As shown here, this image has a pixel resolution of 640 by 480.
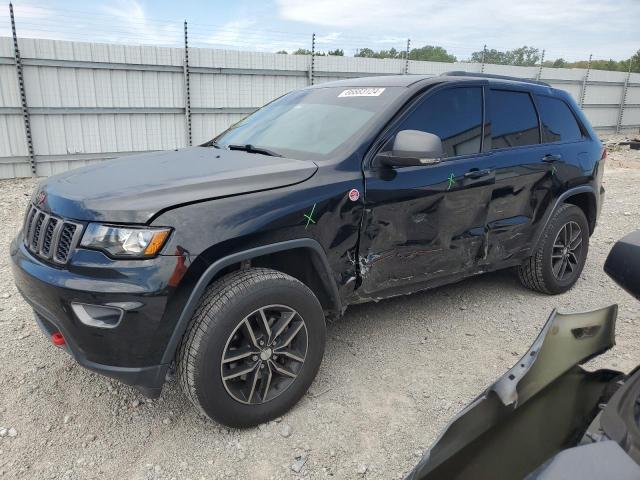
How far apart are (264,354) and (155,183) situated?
1.02 meters

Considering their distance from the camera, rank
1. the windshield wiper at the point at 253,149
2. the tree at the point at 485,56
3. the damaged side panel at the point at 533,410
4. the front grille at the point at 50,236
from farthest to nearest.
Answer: the tree at the point at 485,56, the windshield wiper at the point at 253,149, the front grille at the point at 50,236, the damaged side panel at the point at 533,410

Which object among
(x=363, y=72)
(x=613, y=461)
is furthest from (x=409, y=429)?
(x=363, y=72)

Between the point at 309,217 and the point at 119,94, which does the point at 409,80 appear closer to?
the point at 309,217

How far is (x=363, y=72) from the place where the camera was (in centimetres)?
1365

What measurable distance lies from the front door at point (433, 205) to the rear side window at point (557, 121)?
856 mm

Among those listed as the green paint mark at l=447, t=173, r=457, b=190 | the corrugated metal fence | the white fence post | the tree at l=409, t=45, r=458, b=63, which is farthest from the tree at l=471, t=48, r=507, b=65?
the green paint mark at l=447, t=173, r=457, b=190

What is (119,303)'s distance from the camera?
2.20m

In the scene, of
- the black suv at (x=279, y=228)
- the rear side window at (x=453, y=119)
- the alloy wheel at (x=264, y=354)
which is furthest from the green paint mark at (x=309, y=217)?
the rear side window at (x=453, y=119)

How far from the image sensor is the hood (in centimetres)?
229

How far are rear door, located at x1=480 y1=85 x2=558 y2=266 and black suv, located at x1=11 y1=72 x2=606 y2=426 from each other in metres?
0.01

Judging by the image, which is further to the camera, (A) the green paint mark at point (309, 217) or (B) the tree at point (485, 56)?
(B) the tree at point (485, 56)

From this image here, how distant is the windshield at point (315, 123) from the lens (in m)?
3.06

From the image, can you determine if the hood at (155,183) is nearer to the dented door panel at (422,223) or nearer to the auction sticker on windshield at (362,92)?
the dented door panel at (422,223)

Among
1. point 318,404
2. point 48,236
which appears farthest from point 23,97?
point 318,404
